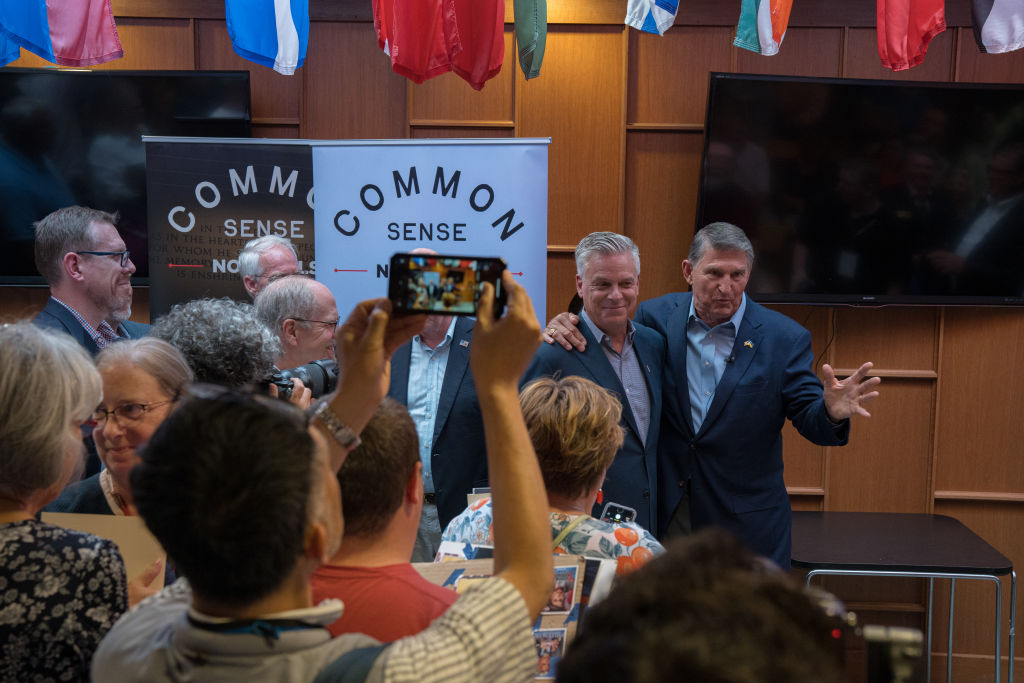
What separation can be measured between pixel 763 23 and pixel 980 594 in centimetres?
285

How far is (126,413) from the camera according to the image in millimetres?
1646

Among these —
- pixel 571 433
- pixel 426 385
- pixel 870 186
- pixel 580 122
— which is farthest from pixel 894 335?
pixel 571 433

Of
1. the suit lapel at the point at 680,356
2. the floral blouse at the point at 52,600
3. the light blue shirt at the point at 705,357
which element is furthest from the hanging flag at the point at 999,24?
the floral blouse at the point at 52,600

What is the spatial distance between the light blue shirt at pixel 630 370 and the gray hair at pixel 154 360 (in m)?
1.47

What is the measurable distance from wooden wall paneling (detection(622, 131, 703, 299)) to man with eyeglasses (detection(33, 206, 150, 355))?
2.24m

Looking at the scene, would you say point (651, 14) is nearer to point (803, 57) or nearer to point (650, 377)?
point (650, 377)

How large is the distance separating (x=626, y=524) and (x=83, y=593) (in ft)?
3.06

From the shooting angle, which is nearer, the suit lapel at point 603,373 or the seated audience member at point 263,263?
the suit lapel at point 603,373

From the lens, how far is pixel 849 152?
12.7ft

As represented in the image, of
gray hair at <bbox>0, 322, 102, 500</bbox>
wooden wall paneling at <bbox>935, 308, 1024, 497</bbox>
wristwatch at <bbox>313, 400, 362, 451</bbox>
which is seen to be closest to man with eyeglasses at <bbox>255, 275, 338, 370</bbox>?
gray hair at <bbox>0, 322, 102, 500</bbox>

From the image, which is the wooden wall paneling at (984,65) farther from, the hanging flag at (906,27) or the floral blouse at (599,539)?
the floral blouse at (599,539)

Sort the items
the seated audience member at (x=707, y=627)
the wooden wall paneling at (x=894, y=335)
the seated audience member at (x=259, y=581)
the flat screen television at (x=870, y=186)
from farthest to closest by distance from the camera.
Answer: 1. the wooden wall paneling at (x=894, y=335)
2. the flat screen television at (x=870, y=186)
3. the seated audience member at (x=259, y=581)
4. the seated audience member at (x=707, y=627)

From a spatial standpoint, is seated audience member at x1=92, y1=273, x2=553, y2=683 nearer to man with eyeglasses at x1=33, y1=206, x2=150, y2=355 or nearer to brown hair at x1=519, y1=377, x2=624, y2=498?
brown hair at x1=519, y1=377, x2=624, y2=498

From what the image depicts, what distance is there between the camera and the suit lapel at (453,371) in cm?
284
